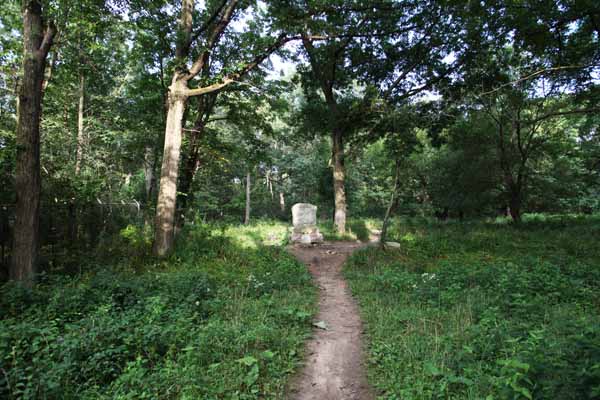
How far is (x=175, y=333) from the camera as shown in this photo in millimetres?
3936

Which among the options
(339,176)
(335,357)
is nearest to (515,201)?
(339,176)

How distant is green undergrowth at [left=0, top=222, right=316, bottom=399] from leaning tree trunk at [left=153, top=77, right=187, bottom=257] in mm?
2445

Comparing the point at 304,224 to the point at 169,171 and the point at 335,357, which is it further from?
the point at 335,357

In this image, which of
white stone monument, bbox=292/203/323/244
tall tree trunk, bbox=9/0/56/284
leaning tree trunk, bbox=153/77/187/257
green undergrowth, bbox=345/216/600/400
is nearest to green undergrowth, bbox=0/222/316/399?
tall tree trunk, bbox=9/0/56/284

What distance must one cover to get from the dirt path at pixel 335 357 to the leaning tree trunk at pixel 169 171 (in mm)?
4916

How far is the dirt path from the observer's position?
3234 mm

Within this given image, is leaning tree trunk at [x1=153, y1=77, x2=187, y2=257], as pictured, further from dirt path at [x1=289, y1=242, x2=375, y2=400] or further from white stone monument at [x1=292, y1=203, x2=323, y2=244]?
white stone monument at [x1=292, y1=203, x2=323, y2=244]

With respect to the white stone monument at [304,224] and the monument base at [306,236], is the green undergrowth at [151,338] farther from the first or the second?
the white stone monument at [304,224]

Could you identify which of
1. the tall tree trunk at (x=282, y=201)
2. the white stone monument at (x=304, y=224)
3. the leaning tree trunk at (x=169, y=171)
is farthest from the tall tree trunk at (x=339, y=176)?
the tall tree trunk at (x=282, y=201)

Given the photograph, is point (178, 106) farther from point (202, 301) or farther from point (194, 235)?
point (202, 301)

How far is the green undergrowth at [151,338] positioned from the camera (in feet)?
9.81

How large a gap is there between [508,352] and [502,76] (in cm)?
1289

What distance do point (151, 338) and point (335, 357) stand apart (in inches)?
94.0

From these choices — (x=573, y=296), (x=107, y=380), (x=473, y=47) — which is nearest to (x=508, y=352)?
(x=573, y=296)
